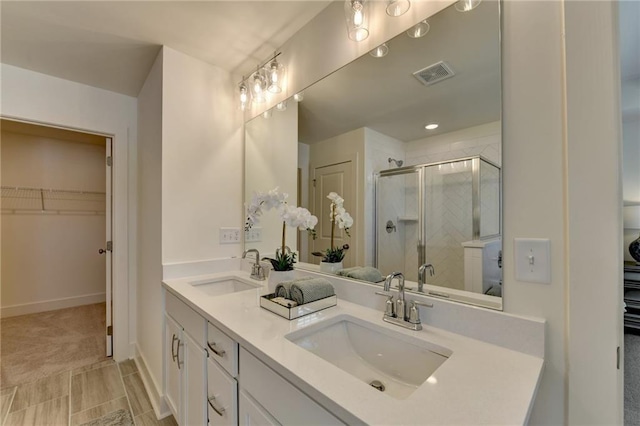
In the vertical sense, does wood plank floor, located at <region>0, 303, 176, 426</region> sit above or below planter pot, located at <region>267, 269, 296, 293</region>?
below

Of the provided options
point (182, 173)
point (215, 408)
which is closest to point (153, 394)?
point (215, 408)

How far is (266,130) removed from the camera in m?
1.99

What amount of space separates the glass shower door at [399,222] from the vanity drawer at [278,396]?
68 centimetres

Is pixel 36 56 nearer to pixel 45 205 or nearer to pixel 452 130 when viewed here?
pixel 45 205

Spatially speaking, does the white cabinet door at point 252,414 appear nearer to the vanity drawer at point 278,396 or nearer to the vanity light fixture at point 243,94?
the vanity drawer at point 278,396

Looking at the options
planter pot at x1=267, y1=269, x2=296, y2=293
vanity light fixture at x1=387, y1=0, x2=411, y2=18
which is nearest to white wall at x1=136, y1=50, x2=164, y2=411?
planter pot at x1=267, y1=269, x2=296, y2=293

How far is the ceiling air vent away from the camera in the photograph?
42.4 inches

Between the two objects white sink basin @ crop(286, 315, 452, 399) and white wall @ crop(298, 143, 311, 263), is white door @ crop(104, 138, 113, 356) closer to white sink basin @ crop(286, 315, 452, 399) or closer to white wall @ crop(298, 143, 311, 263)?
white wall @ crop(298, 143, 311, 263)

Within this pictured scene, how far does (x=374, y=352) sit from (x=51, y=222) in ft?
15.2

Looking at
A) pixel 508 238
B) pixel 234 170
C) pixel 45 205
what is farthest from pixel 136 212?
pixel 508 238

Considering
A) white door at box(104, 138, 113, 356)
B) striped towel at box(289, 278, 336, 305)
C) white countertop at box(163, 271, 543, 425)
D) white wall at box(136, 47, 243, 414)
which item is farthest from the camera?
white door at box(104, 138, 113, 356)

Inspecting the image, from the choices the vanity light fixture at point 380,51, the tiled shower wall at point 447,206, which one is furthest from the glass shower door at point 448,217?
the vanity light fixture at point 380,51

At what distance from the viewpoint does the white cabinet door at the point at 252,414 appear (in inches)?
32.6

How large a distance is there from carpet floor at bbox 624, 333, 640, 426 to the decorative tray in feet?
6.69
